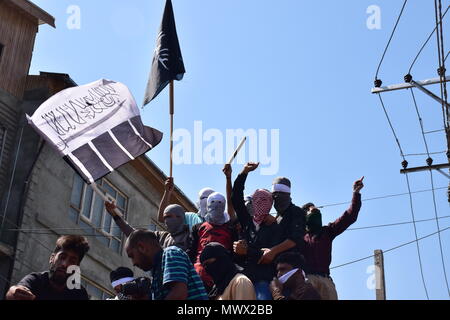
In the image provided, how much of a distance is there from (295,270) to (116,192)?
54.9 ft

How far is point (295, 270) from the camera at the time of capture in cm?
699

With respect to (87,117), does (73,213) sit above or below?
above

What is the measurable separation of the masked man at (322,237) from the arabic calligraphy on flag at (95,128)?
326 centimetres

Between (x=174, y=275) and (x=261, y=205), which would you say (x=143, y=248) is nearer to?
(x=174, y=275)

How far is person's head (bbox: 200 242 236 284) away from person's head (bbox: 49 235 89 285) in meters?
1.06

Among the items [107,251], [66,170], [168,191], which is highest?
[66,170]

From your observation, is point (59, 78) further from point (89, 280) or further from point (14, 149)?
point (89, 280)

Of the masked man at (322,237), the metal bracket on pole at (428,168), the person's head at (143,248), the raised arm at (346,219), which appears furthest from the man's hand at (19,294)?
the metal bracket on pole at (428,168)

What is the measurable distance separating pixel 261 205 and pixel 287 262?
103 cm

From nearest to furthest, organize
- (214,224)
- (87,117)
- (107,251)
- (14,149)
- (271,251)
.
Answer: (271,251), (214,224), (87,117), (14,149), (107,251)

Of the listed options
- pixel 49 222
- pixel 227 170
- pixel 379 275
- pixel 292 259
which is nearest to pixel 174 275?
pixel 292 259

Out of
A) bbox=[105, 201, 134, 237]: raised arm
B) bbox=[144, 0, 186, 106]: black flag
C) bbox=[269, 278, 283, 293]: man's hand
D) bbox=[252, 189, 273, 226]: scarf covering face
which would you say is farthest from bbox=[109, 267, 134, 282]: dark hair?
bbox=[144, 0, 186, 106]: black flag

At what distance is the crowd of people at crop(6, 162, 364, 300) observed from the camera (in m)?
5.88

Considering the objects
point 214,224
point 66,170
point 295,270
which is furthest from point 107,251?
point 295,270
